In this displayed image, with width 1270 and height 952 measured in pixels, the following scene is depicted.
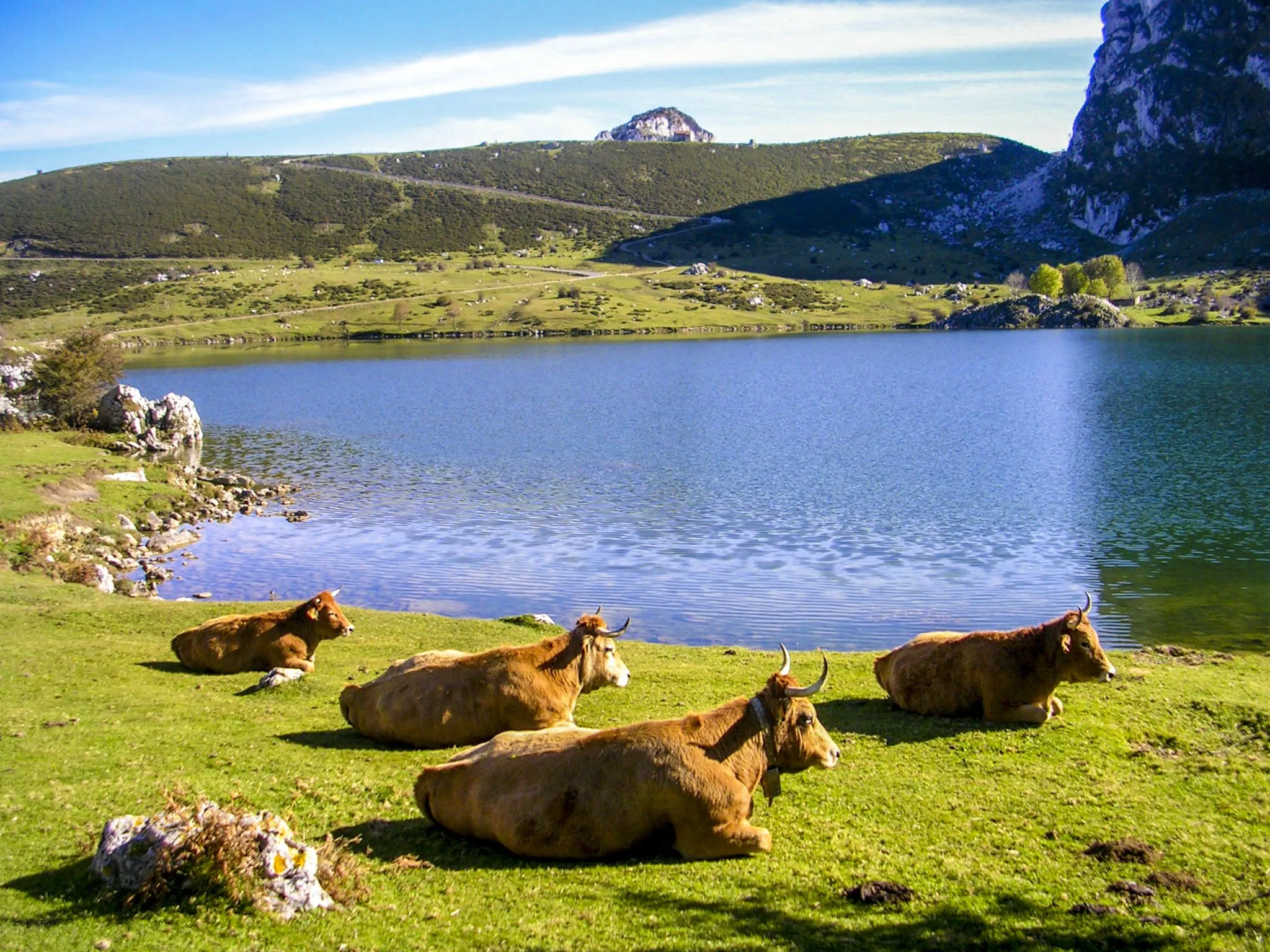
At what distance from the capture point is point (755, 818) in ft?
36.6

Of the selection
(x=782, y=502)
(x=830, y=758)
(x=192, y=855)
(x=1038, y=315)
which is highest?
(x=1038, y=315)

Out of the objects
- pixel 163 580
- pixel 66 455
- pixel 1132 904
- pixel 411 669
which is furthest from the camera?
pixel 66 455

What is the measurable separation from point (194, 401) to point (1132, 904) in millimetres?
92573

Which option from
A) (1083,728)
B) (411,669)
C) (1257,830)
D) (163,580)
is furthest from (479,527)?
(1257,830)

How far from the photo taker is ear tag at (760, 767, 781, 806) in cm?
1112

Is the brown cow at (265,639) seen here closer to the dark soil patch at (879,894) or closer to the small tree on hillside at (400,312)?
the dark soil patch at (879,894)

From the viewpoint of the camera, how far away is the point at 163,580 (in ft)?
108

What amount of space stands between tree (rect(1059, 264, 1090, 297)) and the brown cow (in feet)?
608

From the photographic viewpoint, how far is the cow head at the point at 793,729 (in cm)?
1118

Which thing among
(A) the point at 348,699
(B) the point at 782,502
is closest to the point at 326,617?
(A) the point at 348,699

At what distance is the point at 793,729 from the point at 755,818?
103cm

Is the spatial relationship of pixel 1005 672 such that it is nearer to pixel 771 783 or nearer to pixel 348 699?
pixel 771 783

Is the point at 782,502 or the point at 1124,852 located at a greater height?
the point at 1124,852

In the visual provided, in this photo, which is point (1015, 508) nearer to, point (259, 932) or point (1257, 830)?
point (1257, 830)
